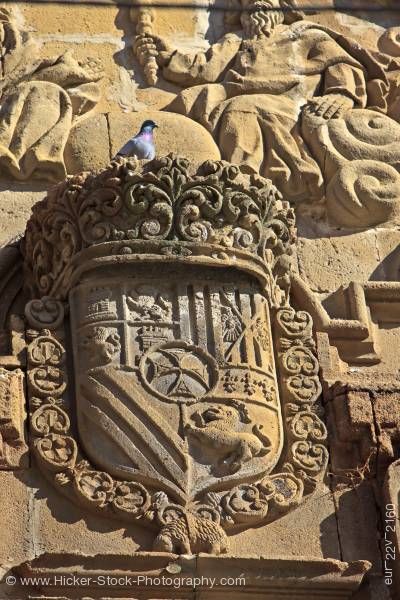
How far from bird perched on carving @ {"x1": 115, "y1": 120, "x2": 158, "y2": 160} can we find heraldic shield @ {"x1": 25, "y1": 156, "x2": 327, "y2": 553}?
35 cm

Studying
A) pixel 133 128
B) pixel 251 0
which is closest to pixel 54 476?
pixel 133 128

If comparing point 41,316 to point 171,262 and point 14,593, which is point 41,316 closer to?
point 171,262

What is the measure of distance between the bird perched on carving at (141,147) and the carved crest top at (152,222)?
0.31 m

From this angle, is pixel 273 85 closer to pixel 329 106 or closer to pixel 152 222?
pixel 329 106

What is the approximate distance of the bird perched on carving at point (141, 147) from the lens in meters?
10.1

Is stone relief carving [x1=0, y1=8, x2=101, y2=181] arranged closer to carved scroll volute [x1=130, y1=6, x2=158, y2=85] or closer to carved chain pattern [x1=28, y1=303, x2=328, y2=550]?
carved scroll volute [x1=130, y1=6, x2=158, y2=85]

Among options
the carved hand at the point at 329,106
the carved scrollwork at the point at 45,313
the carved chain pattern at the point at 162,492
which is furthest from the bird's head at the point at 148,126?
the carved chain pattern at the point at 162,492

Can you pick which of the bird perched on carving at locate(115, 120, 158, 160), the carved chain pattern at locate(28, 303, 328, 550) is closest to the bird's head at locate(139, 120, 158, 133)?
the bird perched on carving at locate(115, 120, 158, 160)

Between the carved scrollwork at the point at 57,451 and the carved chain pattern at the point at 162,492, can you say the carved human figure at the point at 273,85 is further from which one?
the carved scrollwork at the point at 57,451

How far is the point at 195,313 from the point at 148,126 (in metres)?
1.17

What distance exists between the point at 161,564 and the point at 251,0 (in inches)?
136

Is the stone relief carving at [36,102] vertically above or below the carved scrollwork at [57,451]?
above

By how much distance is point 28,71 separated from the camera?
35.1 feet

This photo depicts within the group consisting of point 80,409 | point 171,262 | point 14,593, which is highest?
point 171,262
